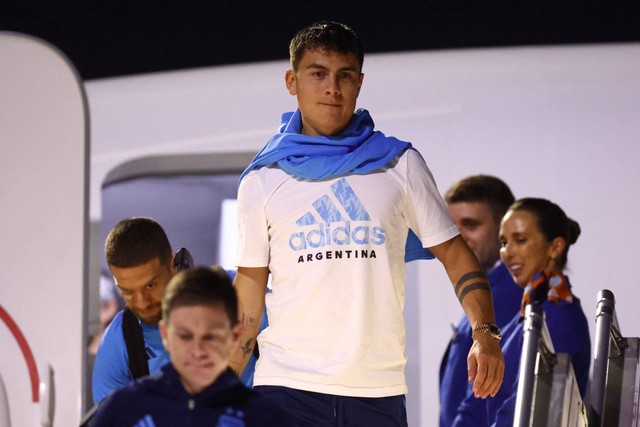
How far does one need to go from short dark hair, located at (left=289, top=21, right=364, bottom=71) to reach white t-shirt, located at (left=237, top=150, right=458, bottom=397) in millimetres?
310

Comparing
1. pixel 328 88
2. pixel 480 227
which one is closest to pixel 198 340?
pixel 328 88

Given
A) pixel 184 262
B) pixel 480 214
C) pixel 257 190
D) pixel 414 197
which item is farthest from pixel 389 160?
pixel 480 214

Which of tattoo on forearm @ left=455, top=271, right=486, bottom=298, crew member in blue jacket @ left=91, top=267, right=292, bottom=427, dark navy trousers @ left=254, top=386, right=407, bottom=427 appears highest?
tattoo on forearm @ left=455, top=271, right=486, bottom=298

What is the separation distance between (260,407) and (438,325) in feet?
9.94

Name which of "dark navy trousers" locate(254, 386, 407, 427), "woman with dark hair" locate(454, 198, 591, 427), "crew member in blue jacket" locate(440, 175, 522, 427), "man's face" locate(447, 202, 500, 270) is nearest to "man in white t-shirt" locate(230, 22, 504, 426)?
"dark navy trousers" locate(254, 386, 407, 427)

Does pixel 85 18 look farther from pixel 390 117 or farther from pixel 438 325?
pixel 438 325

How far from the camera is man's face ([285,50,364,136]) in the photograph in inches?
125

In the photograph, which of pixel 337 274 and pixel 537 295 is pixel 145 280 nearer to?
pixel 337 274

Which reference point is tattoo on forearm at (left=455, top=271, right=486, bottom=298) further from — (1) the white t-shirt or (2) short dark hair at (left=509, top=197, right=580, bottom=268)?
(2) short dark hair at (left=509, top=197, right=580, bottom=268)

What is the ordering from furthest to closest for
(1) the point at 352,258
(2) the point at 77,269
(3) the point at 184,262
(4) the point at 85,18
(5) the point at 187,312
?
(4) the point at 85,18 < (2) the point at 77,269 < (3) the point at 184,262 < (1) the point at 352,258 < (5) the point at 187,312

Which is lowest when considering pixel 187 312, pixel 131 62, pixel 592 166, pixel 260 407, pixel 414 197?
pixel 260 407

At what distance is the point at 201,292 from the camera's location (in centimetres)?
241

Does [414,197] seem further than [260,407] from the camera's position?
Yes

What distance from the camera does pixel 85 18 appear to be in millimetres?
9445
